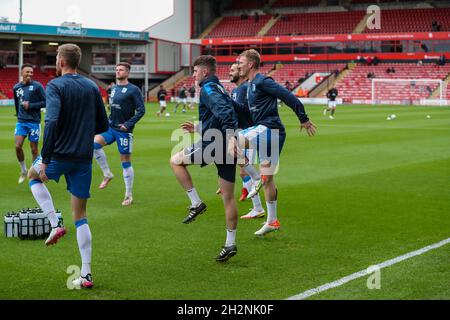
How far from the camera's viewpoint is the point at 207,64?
8273mm

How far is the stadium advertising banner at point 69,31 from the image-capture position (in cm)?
5928

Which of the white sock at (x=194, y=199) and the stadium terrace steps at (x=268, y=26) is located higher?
the stadium terrace steps at (x=268, y=26)

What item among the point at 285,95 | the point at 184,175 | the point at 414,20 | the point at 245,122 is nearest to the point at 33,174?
the point at 184,175

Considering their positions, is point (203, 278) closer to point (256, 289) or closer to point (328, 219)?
point (256, 289)

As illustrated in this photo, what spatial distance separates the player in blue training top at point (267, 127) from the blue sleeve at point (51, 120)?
125 inches

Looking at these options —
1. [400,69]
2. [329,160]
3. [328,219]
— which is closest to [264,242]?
[328,219]

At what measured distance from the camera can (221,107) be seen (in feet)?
25.9

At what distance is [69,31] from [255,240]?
5667 cm

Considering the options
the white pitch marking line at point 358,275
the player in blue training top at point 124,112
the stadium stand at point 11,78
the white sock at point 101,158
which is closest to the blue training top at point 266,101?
the white pitch marking line at point 358,275

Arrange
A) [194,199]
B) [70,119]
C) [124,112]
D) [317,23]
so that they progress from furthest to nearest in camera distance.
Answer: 1. [317,23]
2. [124,112]
3. [194,199]
4. [70,119]

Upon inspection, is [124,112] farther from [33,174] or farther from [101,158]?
[33,174]

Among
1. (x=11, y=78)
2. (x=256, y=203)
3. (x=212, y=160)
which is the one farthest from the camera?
(x=11, y=78)

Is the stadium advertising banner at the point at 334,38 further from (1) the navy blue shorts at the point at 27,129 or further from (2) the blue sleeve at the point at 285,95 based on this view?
(2) the blue sleeve at the point at 285,95

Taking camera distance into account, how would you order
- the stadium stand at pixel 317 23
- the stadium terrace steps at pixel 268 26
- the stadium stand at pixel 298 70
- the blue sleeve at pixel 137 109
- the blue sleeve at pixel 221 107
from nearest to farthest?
the blue sleeve at pixel 221 107 < the blue sleeve at pixel 137 109 < the stadium stand at pixel 298 70 < the stadium stand at pixel 317 23 < the stadium terrace steps at pixel 268 26
